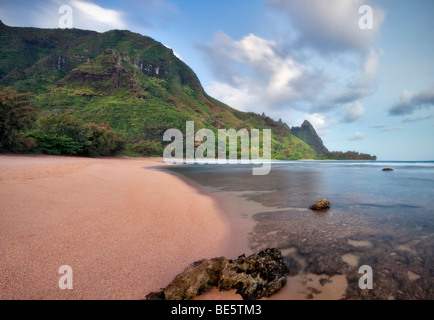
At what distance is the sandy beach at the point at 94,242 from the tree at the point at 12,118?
24.3 meters

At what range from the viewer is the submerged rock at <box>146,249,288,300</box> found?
3.00 meters

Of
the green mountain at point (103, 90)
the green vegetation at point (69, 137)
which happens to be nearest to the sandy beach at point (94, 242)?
the green vegetation at point (69, 137)

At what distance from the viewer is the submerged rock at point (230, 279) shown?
3.00 m

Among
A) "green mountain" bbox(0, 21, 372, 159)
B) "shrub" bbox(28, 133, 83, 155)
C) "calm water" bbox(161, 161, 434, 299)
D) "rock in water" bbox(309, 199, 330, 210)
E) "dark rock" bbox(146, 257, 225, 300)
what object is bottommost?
"calm water" bbox(161, 161, 434, 299)

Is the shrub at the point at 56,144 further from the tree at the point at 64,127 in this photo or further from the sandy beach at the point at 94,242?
the sandy beach at the point at 94,242

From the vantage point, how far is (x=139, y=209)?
711cm

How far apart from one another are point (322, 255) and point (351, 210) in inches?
Answer: 233

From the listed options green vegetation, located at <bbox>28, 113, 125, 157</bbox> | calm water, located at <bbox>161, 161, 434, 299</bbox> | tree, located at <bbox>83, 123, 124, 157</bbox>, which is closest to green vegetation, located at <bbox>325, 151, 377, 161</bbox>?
tree, located at <bbox>83, 123, 124, 157</bbox>

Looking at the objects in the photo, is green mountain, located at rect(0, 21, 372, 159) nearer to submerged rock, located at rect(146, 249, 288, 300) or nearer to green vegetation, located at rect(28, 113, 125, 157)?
green vegetation, located at rect(28, 113, 125, 157)

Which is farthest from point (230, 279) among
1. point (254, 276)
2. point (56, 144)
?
point (56, 144)

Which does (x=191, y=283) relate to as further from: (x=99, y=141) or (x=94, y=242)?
(x=99, y=141)

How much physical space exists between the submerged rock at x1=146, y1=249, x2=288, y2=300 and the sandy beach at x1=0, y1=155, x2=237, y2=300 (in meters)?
0.32
